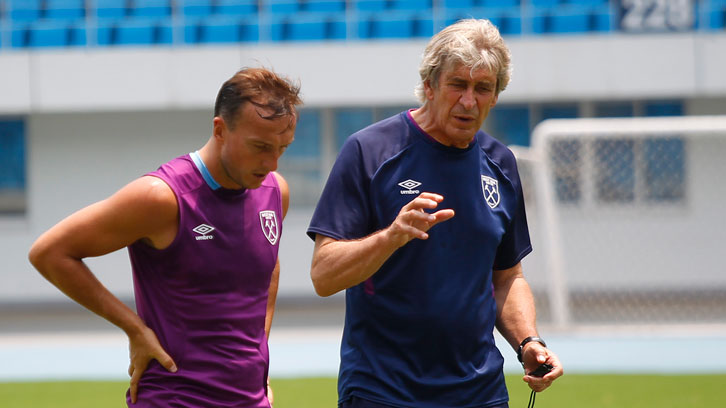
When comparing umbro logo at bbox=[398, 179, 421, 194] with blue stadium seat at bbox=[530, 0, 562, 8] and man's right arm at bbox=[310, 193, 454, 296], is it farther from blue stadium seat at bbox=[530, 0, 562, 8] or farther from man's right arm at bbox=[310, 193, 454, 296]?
blue stadium seat at bbox=[530, 0, 562, 8]

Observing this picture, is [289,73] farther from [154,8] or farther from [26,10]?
[26,10]

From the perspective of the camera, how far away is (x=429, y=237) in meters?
2.58

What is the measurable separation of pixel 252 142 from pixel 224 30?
636 inches

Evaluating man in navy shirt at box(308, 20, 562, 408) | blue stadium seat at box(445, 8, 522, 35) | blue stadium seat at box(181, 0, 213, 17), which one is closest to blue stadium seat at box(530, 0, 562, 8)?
blue stadium seat at box(445, 8, 522, 35)

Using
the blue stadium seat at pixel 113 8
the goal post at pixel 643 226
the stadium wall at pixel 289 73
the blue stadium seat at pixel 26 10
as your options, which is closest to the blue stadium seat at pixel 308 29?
the stadium wall at pixel 289 73

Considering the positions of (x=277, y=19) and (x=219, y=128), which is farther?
(x=277, y=19)

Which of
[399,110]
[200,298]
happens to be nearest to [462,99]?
[200,298]

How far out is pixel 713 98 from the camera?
16.2m

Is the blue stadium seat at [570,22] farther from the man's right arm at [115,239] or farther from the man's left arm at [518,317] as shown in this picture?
the man's right arm at [115,239]

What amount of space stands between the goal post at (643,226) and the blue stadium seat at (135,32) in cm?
741

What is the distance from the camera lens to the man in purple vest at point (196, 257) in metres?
2.74

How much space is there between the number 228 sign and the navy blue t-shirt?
14435 millimetres

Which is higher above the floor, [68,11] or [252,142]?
[68,11]

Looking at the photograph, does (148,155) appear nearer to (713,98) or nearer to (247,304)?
(713,98)
